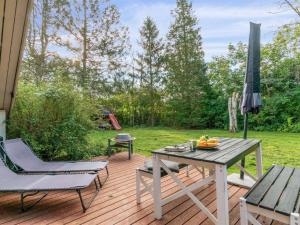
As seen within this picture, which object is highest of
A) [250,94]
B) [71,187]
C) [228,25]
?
[228,25]

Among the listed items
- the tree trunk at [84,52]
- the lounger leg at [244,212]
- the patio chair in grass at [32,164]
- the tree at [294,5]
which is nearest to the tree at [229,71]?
the tree at [294,5]

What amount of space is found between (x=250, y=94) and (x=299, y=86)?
8.99m

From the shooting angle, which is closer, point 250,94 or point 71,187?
point 71,187

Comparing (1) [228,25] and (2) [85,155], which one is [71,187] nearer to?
(2) [85,155]

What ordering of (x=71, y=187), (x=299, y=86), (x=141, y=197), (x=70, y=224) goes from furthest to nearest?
1. (x=299, y=86)
2. (x=141, y=197)
3. (x=71, y=187)
4. (x=70, y=224)

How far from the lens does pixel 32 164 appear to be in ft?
13.1

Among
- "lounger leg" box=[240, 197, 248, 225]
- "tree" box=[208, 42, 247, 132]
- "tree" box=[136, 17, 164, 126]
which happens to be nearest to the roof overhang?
"lounger leg" box=[240, 197, 248, 225]

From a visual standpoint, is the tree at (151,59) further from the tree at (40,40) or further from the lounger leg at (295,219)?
→ the lounger leg at (295,219)

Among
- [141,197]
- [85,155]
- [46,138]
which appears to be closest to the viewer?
[141,197]

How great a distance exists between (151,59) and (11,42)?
10.1 m

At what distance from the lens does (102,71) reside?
12.8 metres

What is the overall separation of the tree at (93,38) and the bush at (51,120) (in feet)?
18.2

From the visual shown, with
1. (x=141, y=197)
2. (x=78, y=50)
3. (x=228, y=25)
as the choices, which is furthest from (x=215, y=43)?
(x=141, y=197)

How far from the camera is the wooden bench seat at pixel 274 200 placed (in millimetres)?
1778
